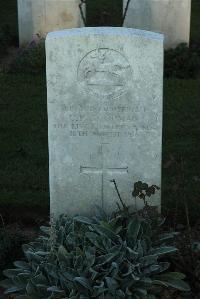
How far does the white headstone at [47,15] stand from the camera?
11.0m

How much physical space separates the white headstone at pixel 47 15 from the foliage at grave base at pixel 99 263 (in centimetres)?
695

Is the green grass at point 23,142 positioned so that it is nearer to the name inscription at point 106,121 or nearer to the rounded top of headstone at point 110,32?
the name inscription at point 106,121

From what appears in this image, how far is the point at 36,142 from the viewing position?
290 inches

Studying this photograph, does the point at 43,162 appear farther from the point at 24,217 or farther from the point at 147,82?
the point at 147,82

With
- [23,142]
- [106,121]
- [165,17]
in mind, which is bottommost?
[23,142]

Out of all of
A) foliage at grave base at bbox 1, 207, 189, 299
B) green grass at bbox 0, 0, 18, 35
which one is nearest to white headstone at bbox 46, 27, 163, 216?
foliage at grave base at bbox 1, 207, 189, 299

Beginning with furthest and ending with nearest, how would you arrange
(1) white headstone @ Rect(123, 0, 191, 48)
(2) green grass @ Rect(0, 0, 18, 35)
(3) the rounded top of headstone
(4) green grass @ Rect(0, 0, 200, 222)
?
(2) green grass @ Rect(0, 0, 18, 35), (1) white headstone @ Rect(123, 0, 191, 48), (4) green grass @ Rect(0, 0, 200, 222), (3) the rounded top of headstone

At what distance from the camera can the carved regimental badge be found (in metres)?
4.56

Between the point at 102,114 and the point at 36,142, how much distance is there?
2.77m

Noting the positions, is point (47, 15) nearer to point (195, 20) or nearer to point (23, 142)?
point (195, 20)

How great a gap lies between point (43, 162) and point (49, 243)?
231 cm

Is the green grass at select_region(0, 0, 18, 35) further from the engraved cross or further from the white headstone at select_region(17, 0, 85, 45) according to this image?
the engraved cross

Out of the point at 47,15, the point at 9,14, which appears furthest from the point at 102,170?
the point at 9,14

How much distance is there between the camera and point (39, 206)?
5770 mm
